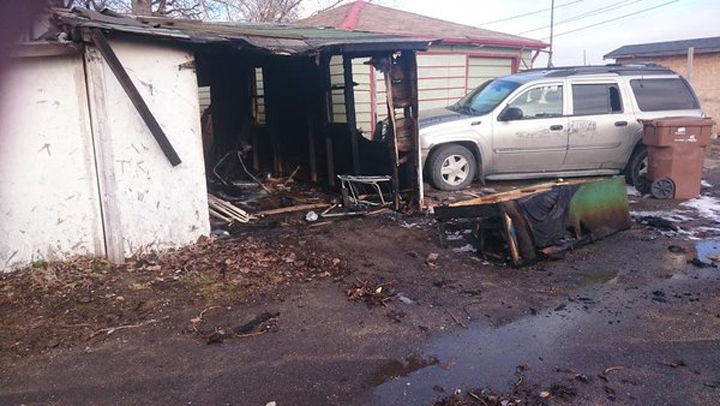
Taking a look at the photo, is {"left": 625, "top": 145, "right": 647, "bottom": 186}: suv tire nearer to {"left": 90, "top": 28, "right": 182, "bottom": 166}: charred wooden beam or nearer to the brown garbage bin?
the brown garbage bin

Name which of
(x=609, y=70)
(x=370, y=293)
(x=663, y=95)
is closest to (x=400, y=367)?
(x=370, y=293)

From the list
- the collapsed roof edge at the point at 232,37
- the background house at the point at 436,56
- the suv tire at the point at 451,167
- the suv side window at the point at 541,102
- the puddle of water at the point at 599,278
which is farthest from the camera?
the background house at the point at 436,56

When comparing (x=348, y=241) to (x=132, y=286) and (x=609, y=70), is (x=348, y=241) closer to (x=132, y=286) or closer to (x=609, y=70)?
(x=132, y=286)

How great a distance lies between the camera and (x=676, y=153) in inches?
319

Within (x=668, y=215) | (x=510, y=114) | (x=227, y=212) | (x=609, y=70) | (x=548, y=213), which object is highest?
(x=609, y=70)

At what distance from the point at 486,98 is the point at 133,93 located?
6.04 meters

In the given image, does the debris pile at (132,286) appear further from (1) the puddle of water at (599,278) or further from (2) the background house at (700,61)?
(2) the background house at (700,61)

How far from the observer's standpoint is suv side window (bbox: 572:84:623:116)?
8.92 metres

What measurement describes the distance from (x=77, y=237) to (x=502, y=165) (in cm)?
648

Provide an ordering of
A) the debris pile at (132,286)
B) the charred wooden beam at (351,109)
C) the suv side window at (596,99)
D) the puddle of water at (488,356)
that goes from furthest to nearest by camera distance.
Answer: the suv side window at (596,99) → the charred wooden beam at (351,109) → the debris pile at (132,286) → the puddle of water at (488,356)

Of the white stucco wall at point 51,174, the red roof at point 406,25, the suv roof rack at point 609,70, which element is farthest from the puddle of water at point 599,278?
the red roof at point 406,25

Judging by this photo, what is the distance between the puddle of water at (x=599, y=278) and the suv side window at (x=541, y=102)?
3.97 metres

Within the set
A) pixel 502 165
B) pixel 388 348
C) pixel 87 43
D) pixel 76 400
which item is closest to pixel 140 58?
pixel 87 43

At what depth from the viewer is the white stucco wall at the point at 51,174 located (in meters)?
5.08
